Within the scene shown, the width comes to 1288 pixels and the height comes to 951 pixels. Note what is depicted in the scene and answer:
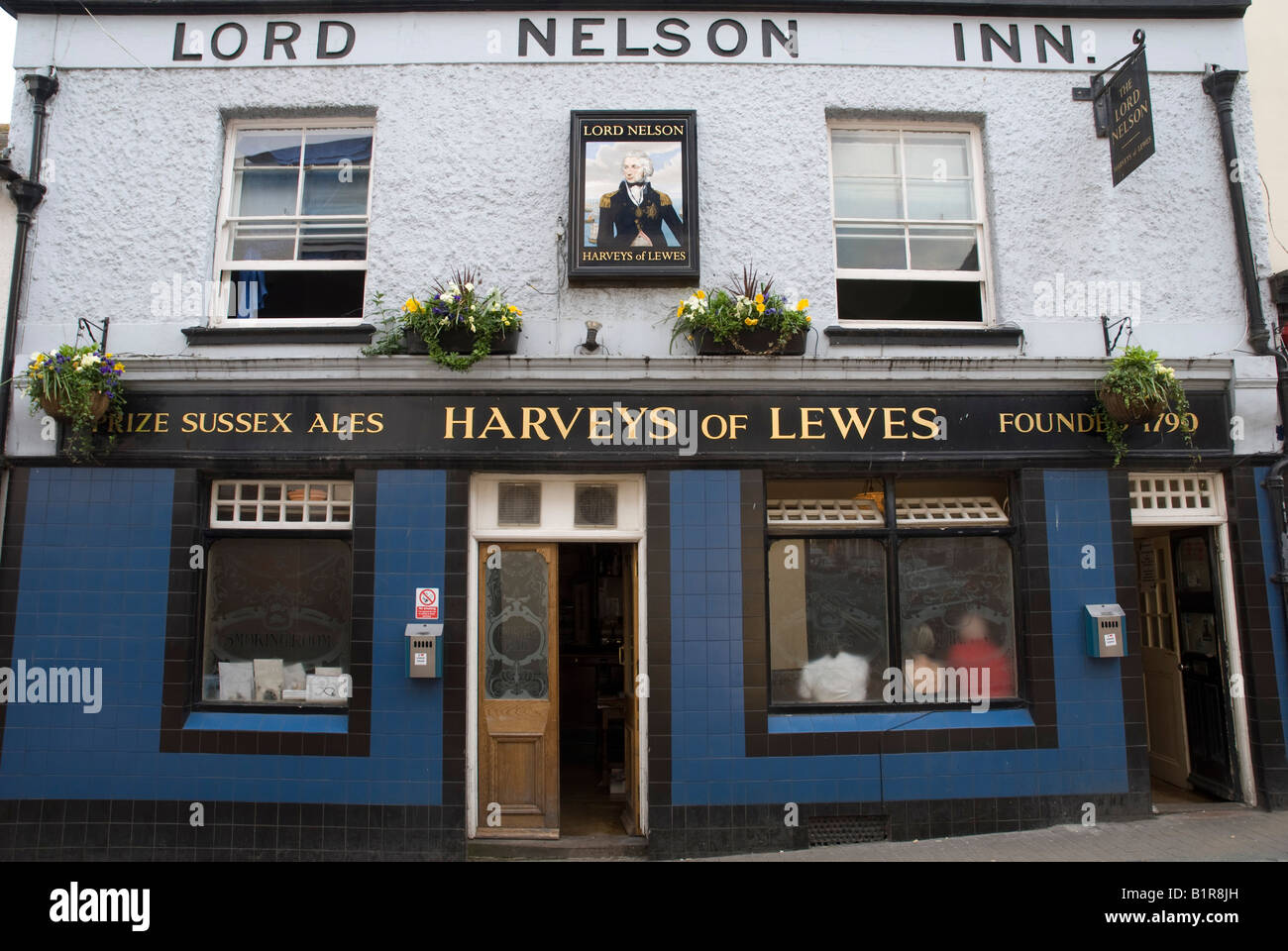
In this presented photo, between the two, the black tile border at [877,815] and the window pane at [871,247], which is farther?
the window pane at [871,247]

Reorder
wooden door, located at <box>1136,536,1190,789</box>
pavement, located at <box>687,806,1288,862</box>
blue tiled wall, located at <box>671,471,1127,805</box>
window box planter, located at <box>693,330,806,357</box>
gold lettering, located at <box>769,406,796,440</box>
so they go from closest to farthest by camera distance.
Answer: pavement, located at <box>687,806,1288,862</box>, blue tiled wall, located at <box>671,471,1127,805</box>, window box planter, located at <box>693,330,806,357</box>, gold lettering, located at <box>769,406,796,440</box>, wooden door, located at <box>1136,536,1190,789</box>

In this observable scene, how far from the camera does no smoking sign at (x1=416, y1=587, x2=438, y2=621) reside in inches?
261

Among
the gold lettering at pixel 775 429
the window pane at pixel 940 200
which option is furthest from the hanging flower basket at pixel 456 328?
the window pane at pixel 940 200

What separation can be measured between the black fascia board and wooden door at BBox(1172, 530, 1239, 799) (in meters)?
5.02

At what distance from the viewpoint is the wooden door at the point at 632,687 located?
6.84 meters

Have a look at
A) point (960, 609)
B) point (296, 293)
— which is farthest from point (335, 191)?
point (960, 609)

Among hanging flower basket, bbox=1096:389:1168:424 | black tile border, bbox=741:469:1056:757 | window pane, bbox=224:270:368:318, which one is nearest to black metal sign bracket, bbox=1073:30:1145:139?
hanging flower basket, bbox=1096:389:1168:424

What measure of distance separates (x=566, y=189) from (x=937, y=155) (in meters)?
3.54

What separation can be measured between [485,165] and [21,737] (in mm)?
6226

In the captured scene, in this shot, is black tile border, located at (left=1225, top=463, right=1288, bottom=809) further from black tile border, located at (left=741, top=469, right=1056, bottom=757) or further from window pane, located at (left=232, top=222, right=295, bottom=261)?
window pane, located at (left=232, top=222, right=295, bottom=261)

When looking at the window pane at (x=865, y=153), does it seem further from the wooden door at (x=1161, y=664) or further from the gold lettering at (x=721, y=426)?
the wooden door at (x=1161, y=664)

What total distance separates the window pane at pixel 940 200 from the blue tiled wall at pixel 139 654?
5058 mm

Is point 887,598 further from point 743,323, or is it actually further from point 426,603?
point 426,603

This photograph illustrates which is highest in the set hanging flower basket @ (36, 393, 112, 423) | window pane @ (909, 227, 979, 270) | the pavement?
window pane @ (909, 227, 979, 270)
